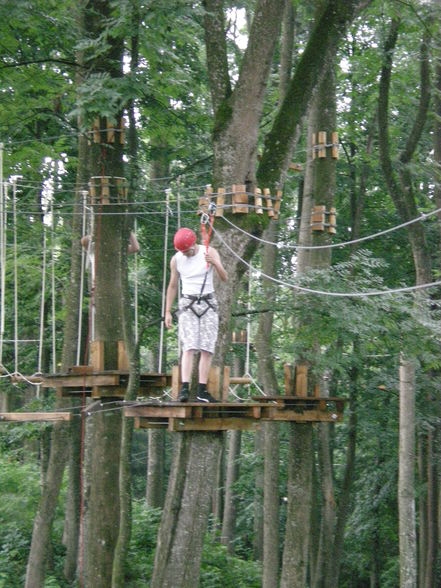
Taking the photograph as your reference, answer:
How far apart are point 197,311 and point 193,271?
1.12 ft

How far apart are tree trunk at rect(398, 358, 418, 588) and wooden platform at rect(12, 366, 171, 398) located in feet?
17.5

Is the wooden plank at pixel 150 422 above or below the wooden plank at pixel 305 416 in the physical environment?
above

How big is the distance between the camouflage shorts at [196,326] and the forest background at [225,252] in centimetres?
52

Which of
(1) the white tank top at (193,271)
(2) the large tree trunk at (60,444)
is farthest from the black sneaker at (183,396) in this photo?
(2) the large tree trunk at (60,444)

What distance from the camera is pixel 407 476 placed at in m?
14.6

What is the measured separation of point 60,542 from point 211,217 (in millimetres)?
10728

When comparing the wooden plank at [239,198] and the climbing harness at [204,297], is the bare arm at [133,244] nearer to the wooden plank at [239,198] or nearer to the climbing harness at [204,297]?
the wooden plank at [239,198]

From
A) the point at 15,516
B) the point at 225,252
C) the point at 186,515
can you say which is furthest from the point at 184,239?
the point at 15,516

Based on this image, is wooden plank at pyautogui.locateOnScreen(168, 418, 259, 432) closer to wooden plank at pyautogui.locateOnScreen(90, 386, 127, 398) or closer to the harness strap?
the harness strap

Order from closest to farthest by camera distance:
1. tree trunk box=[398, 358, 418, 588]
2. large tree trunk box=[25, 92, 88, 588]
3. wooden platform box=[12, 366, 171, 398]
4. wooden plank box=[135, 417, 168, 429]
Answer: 1. wooden plank box=[135, 417, 168, 429]
2. wooden platform box=[12, 366, 171, 398]
3. large tree trunk box=[25, 92, 88, 588]
4. tree trunk box=[398, 358, 418, 588]

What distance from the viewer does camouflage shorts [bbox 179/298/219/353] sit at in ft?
27.5

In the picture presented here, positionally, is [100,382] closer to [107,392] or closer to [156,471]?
[107,392]

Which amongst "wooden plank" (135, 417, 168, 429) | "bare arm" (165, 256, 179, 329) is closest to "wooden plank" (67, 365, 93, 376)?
"wooden plank" (135, 417, 168, 429)

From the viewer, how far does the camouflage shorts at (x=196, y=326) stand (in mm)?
8391
